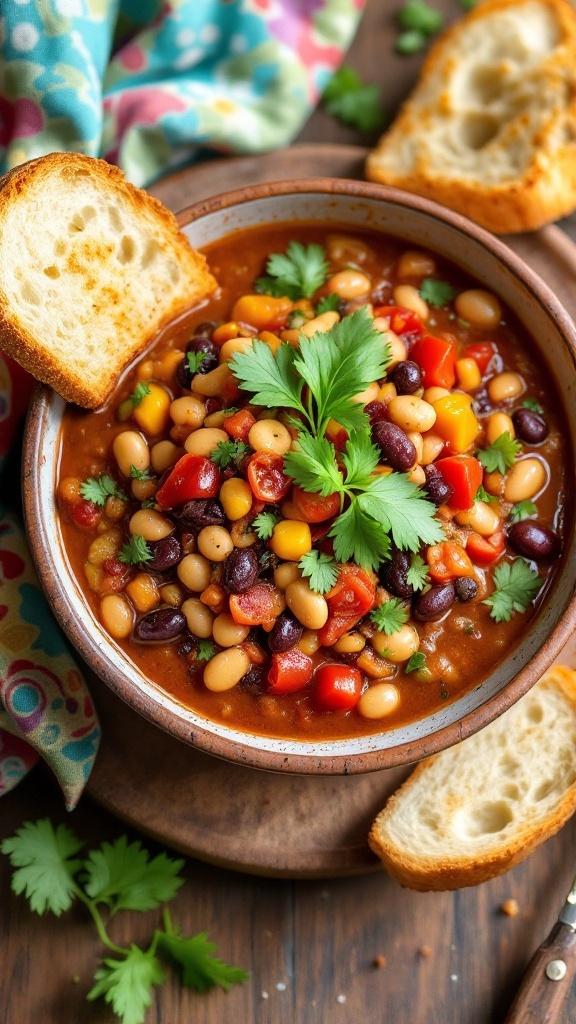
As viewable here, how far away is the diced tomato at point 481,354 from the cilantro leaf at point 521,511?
1.73 ft

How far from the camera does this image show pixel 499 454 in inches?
140

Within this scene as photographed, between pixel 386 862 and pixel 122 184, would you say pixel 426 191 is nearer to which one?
pixel 122 184

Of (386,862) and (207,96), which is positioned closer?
(386,862)

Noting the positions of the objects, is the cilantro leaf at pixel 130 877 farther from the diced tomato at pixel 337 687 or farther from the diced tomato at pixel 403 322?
the diced tomato at pixel 403 322

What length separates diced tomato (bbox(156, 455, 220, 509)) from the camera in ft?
11.0

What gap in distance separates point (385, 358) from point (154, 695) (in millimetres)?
1418

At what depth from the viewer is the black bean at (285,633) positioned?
3338 mm

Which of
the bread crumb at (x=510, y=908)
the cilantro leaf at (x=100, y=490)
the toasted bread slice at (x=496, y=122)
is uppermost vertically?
the toasted bread slice at (x=496, y=122)

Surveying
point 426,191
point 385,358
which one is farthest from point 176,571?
point 426,191

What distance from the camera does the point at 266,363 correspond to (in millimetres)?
3365

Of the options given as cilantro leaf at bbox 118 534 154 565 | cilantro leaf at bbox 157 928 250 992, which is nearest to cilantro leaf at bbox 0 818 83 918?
cilantro leaf at bbox 157 928 250 992

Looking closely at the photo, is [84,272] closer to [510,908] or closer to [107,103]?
[107,103]

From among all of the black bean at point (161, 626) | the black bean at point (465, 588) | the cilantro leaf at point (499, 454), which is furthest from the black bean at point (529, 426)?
the black bean at point (161, 626)

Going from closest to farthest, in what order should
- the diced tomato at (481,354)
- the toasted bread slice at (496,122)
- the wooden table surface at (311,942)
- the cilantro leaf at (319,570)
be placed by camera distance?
the cilantro leaf at (319,570)
the diced tomato at (481,354)
the wooden table surface at (311,942)
the toasted bread slice at (496,122)
